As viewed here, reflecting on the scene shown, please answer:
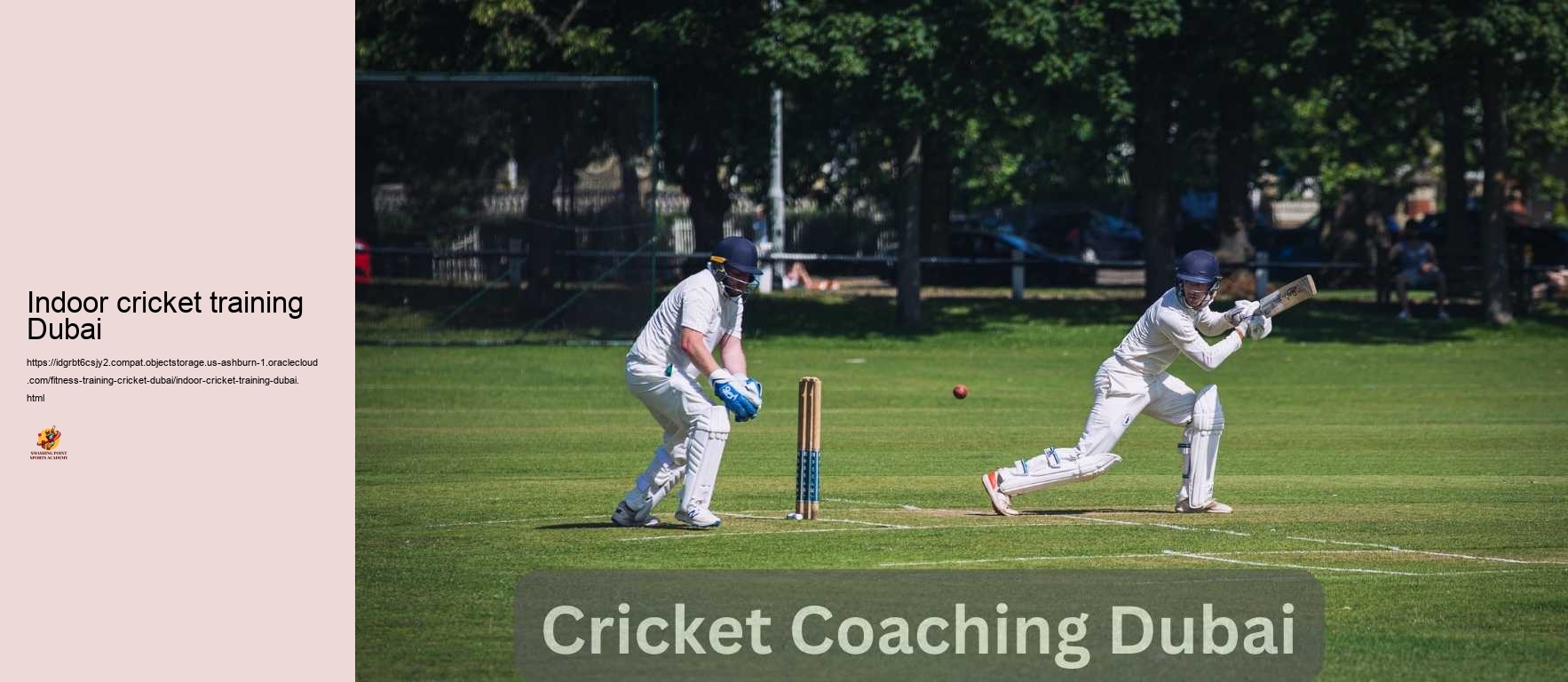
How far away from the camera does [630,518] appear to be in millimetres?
12602

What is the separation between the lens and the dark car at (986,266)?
43156 millimetres

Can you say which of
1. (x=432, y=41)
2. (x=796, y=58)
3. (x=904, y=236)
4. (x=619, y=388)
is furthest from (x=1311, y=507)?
(x=432, y=41)

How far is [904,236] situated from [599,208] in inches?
216

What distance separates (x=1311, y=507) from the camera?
1373 cm

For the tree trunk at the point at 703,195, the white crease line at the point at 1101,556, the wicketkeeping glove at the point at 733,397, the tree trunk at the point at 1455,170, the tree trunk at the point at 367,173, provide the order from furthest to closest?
the tree trunk at the point at 703,195 → the tree trunk at the point at 1455,170 → the tree trunk at the point at 367,173 → the wicketkeeping glove at the point at 733,397 → the white crease line at the point at 1101,556

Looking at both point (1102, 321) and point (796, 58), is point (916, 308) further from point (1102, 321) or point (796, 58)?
point (796, 58)

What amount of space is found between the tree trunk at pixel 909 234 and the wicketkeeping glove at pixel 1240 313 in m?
19.6

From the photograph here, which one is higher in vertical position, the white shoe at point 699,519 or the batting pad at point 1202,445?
the batting pad at point 1202,445

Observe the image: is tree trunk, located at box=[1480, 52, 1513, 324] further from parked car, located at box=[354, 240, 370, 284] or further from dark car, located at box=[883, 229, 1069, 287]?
parked car, located at box=[354, 240, 370, 284]

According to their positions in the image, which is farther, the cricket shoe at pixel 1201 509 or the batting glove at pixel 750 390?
the cricket shoe at pixel 1201 509

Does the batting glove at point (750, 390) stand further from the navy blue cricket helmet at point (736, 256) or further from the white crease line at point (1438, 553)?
the white crease line at point (1438, 553)

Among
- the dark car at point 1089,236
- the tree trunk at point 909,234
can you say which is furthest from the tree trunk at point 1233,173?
the dark car at point 1089,236

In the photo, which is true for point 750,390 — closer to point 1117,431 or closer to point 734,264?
point 734,264

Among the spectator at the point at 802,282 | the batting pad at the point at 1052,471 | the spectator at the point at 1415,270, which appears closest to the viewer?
the batting pad at the point at 1052,471
